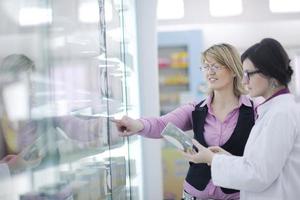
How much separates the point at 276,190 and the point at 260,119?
0.94ft

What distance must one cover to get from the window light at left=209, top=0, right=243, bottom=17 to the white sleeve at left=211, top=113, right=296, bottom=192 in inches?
148

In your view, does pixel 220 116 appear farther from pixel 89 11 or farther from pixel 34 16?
pixel 34 16

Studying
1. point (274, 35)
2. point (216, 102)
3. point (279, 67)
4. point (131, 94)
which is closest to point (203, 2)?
point (274, 35)

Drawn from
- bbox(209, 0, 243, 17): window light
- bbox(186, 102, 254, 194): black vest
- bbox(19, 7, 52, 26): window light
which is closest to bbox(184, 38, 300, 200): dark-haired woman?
bbox(186, 102, 254, 194): black vest

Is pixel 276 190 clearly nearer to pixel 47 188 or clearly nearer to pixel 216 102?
pixel 216 102

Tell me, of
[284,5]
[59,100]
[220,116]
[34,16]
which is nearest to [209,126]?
[220,116]

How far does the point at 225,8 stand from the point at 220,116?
342cm

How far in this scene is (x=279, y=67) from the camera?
1604 mm

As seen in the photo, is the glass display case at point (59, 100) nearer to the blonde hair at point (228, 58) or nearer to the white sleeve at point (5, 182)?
the white sleeve at point (5, 182)

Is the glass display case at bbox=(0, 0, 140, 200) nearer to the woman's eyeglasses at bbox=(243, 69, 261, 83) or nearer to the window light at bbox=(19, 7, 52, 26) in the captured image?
the window light at bbox=(19, 7, 52, 26)

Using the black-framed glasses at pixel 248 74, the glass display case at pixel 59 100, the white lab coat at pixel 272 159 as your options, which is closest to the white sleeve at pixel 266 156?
the white lab coat at pixel 272 159

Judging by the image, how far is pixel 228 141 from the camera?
1985 millimetres

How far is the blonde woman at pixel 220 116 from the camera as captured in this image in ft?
6.53

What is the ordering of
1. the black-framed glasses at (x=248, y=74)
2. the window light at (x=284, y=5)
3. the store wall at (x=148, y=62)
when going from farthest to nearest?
the window light at (x=284, y=5)
the store wall at (x=148, y=62)
the black-framed glasses at (x=248, y=74)
